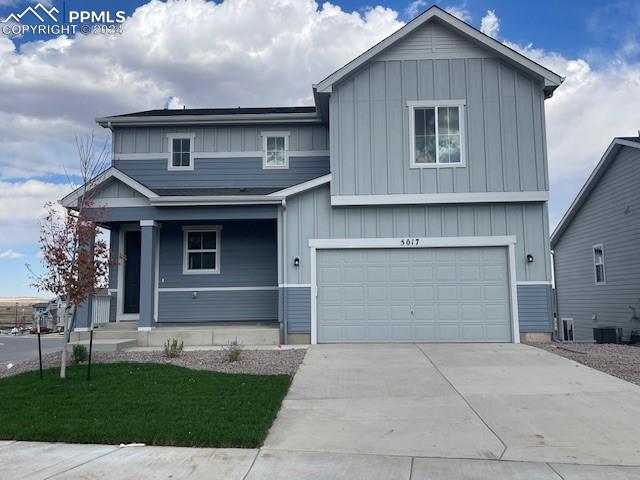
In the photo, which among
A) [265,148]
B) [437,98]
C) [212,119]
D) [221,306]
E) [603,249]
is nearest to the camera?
[437,98]

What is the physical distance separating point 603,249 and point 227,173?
43.5 feet

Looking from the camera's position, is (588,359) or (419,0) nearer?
(588,359)

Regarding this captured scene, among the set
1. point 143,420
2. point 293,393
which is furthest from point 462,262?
point 143,420

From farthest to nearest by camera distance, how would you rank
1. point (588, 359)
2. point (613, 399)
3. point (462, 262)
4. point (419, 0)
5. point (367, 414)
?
point (419, 0), point (462, 262), point (588, 359), point (613, 399), point (367, 414)

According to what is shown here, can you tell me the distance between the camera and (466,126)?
44.6 ft

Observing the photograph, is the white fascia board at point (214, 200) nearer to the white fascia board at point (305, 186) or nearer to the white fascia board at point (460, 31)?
the white fascia board at point (305, 186)

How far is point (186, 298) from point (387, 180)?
6372 millimetres

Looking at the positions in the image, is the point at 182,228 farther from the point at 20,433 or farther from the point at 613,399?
the point at 613,399

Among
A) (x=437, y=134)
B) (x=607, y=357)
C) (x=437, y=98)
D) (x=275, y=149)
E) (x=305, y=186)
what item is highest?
(x=437, y=98)

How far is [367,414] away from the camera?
22.8 ft

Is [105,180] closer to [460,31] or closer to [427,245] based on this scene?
[427,245]

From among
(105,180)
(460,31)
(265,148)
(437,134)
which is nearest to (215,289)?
(105,180)

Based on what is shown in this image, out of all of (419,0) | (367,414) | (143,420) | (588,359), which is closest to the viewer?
(143,420)

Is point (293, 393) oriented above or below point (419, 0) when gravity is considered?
below
